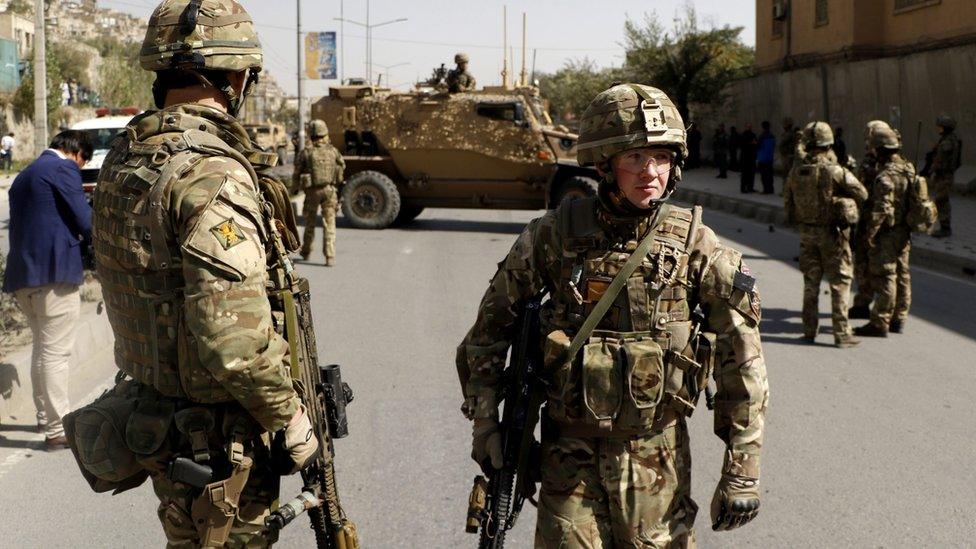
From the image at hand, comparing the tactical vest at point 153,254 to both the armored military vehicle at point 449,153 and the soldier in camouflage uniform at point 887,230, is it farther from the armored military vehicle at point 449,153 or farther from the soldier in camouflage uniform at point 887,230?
the armored military vehicle at point 449,153

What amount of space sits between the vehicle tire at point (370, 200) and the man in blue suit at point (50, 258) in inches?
427

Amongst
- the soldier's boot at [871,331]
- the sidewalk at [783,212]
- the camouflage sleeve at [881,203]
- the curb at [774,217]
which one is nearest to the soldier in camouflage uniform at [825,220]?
the camouflage sleeve at [881,203]

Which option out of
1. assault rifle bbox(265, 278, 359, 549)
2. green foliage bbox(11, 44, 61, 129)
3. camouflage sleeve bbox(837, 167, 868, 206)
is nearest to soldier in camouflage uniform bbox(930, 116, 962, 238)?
camouflage sleeve bbox(837, 167, 868, 206)

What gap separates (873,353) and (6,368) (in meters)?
5.92

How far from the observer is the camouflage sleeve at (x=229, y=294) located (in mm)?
2525

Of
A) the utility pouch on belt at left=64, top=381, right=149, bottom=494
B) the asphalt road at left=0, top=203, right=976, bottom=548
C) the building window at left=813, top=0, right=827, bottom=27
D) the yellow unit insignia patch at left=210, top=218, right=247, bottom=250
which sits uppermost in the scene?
the building window at left=813, top=0, right=827, bottom=27

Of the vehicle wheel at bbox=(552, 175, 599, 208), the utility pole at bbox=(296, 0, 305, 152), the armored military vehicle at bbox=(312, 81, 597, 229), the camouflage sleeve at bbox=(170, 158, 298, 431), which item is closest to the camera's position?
the camouflage sleeve at bbox=(170, 158, 298, 431)

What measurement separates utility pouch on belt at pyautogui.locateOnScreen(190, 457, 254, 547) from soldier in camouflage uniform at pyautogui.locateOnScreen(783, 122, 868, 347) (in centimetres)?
626

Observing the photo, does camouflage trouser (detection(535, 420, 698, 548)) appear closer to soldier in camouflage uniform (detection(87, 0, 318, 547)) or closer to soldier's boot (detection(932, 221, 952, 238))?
soldier in camouflage uniform (detection(87, 0, 318, 547))

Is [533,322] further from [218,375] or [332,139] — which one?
[332,139]

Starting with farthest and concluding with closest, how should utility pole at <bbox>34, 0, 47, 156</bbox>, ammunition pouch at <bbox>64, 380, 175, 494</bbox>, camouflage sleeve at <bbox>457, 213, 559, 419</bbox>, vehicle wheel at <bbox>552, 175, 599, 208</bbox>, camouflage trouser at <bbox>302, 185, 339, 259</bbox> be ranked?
utility pole at <bbox>34, 0, 47, 156</bbox>
vehicle wheel at <bbox>552, 175, 599, 208</bbox>
camouflage trouser at <bbox>302, 185, 339, 259</bbox>
camouflage sleeve at <bbox>457, 213, 559, 419</bbox>
ammunition pouch at <bbox>64, 380, 175, 494</bbox>

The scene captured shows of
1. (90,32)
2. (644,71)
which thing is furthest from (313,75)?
(90,32)

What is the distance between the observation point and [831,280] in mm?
8180

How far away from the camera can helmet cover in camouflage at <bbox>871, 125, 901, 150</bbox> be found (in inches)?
332
